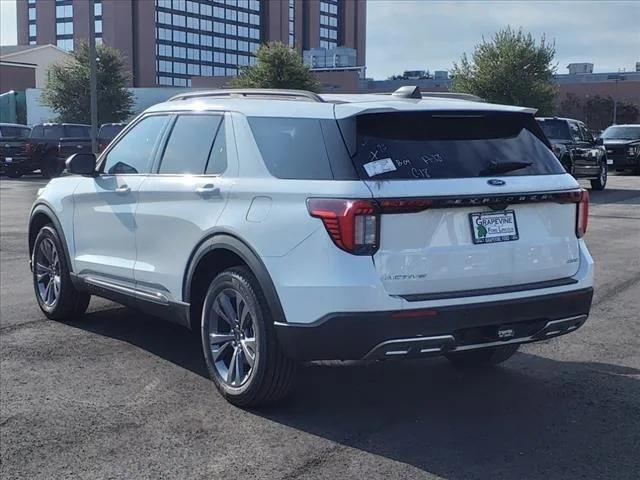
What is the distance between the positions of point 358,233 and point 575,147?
63.5 ft

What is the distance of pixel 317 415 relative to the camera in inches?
193

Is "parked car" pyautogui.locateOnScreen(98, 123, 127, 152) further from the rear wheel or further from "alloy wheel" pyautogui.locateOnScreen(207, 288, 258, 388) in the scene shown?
"alloy wheel" pyautogui.locateOnScreen(207, 288, 258, 388)

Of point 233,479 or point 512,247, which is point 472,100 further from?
point 233,479

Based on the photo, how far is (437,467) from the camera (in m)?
4.12

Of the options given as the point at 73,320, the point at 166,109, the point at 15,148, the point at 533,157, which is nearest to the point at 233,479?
the point at 533,157

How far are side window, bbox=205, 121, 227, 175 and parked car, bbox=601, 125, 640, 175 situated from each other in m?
27.5

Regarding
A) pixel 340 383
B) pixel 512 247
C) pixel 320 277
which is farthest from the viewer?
pixel 340 383

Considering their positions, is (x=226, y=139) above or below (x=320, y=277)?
above

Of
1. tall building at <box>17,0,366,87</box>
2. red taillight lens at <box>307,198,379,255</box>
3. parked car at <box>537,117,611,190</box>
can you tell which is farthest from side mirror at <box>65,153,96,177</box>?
tall building at <box>17,0,366,87</box>

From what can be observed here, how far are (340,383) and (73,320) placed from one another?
9.24ft

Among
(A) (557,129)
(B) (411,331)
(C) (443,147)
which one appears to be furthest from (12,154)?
(B) (411,331)

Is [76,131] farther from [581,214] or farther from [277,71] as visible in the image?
[581,214]

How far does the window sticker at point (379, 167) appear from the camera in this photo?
439 cm

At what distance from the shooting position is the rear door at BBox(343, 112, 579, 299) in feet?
14.2
